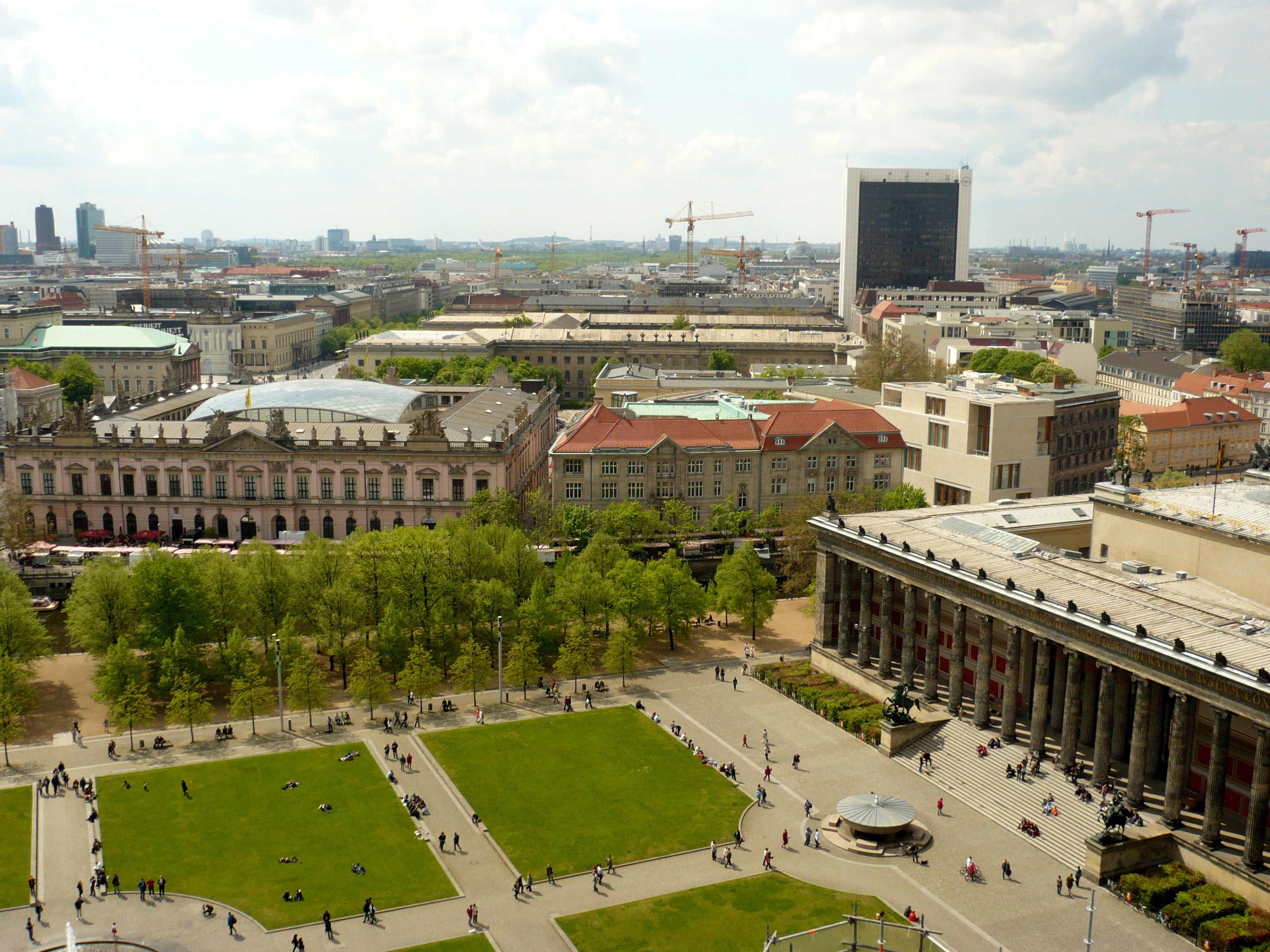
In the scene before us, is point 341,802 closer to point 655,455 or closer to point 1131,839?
point 1131,839

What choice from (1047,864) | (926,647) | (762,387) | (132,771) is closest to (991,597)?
(926,647)

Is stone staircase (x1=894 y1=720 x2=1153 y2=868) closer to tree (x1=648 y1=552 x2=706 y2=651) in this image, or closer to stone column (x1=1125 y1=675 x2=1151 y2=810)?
stone column (x1=1125 y1=675 x2=1151 y2=810)

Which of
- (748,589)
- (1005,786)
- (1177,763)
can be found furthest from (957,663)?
(748,589)

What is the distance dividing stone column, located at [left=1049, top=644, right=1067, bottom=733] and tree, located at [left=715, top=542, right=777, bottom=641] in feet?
104

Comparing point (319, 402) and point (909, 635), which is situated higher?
point (319, 402)

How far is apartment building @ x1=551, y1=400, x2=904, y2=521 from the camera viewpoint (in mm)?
135750

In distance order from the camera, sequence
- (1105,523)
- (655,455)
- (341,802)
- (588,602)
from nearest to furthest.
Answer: (341,802), (1105,523), (588,602), (655,455)

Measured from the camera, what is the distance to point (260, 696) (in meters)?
91.3

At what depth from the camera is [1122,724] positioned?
259 ft

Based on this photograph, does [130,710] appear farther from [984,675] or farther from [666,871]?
[984,675]

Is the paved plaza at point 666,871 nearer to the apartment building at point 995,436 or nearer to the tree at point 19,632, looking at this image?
the tree at point 19,632

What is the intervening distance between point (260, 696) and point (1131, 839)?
62330mm

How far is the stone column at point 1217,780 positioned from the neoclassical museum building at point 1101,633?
0.33 feet

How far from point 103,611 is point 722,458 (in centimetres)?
6902
